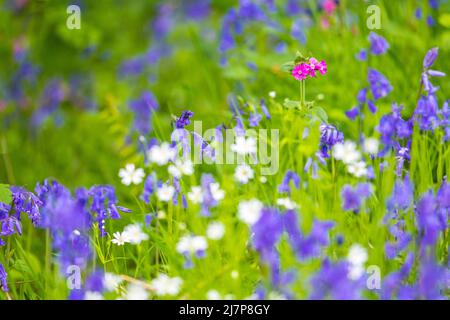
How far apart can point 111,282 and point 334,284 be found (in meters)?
0.61

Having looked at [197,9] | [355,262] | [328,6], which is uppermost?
[197,9]

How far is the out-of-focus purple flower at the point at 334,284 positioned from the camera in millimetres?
1674

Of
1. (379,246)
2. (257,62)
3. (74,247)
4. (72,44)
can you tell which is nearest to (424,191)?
(379,246)

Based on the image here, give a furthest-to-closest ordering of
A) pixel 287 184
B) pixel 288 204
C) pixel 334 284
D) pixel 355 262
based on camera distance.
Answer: pixel 287 184, pixel 288 204, pixel 355 262, pixel 334 284

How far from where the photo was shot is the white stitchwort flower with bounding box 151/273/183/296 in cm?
186

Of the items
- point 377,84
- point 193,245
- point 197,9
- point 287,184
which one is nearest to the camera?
point 193,245

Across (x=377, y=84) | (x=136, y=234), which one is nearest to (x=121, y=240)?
(x=136, y=234)

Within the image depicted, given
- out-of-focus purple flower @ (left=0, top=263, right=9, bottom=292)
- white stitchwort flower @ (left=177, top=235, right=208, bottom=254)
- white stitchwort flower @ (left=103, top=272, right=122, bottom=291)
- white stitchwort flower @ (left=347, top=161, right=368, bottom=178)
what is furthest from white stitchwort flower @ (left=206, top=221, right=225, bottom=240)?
out-of-focus purple flower @ (left=0, top=263, right=9, bottom=292)

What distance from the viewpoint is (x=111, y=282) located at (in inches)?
79.0

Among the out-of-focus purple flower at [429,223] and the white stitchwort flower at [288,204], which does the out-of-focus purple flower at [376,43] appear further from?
the out-of-focus purple flower at [429,223]

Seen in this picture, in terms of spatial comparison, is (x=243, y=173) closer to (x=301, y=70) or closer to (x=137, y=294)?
(x=301, y=70)

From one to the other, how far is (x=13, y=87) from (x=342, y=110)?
257cm

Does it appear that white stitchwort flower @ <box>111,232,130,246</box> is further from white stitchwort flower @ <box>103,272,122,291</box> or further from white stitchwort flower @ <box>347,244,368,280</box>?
white stitchwort flower @ <box>347,244,368,280</box>

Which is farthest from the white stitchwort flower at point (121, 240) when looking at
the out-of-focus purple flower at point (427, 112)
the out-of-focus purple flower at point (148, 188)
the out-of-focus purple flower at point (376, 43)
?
the out-of-focus purple flower at point (376, 43)
